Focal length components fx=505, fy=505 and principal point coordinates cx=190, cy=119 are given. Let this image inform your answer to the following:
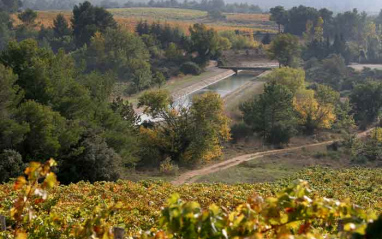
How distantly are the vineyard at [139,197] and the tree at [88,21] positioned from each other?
5306cm

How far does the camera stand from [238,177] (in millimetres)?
29562

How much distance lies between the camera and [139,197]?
54.2 ft

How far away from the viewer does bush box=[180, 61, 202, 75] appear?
2911 inches

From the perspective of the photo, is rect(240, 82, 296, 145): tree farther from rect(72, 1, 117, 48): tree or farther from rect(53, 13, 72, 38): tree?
rect(53, 13, 72, 38): tree

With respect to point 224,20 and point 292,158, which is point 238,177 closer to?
point 292,158

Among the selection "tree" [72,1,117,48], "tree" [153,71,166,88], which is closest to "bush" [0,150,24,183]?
"tree" [153,71,166,88]

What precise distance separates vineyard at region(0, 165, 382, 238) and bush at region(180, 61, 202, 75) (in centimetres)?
4607

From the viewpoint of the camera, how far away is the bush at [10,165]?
21.6 metres

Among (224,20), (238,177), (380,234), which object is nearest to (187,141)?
(238,177)

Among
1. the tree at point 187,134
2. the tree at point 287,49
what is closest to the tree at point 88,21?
the tree at point 287,49

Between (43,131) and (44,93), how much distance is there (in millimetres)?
3673

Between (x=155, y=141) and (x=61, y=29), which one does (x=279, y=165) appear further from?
(x=61, y=29)

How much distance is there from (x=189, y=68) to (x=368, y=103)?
2976 cm

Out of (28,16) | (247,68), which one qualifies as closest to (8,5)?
(28,16)
